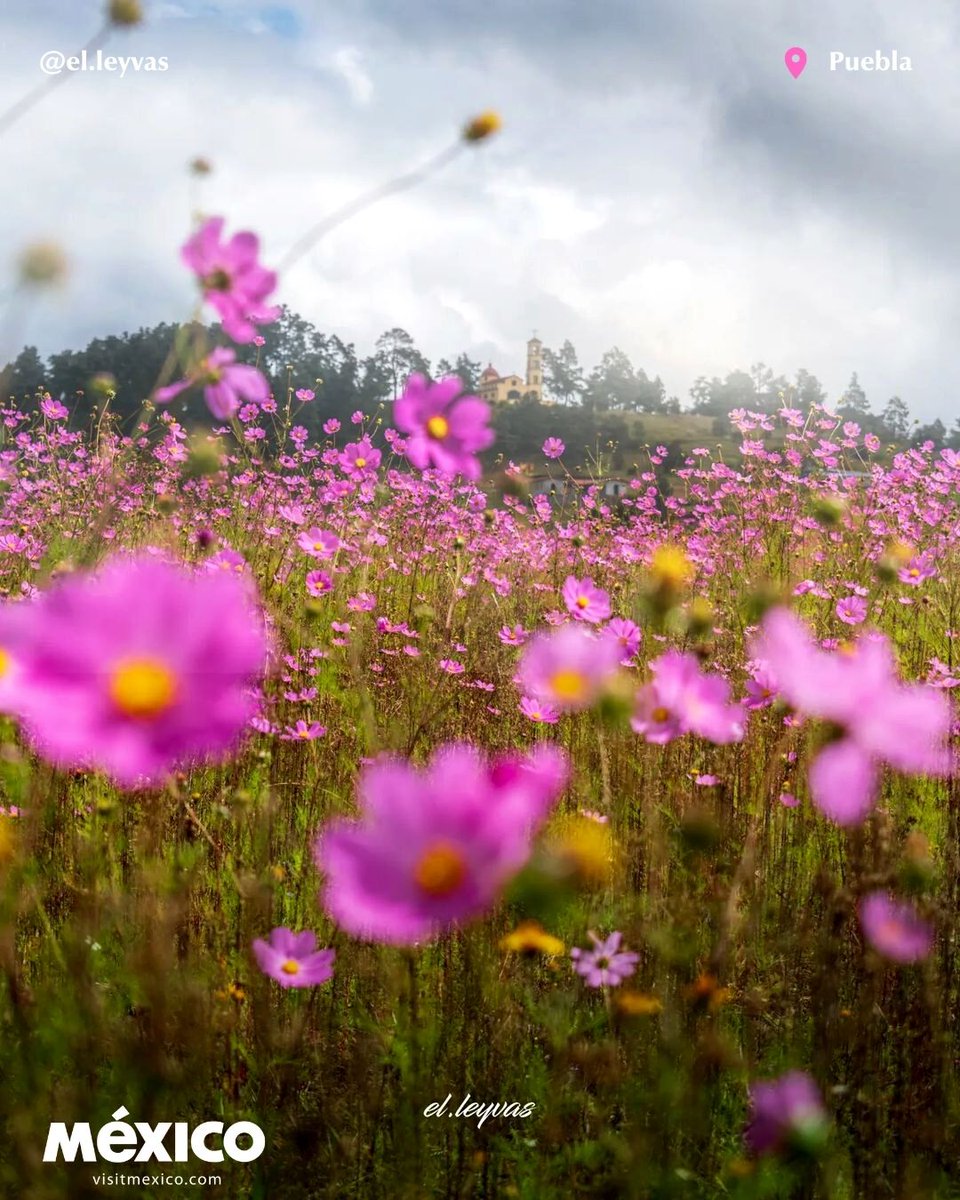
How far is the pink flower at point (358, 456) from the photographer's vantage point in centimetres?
198

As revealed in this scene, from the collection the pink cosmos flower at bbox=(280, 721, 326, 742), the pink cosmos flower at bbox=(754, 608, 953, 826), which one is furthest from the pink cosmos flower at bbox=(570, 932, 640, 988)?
the pink cosmos flower at bbox=(280, 721, 326, 742)

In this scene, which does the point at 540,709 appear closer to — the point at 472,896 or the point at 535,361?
the point at 472,896

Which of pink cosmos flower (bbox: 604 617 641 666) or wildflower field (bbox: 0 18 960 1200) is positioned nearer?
wildflower field (bbox: 0 18 960 1200)

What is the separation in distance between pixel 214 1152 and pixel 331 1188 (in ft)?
0.54

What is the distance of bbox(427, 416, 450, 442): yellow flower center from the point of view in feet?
3.30

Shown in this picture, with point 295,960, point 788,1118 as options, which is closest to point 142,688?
point 788,1118

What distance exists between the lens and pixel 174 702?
1.55ft

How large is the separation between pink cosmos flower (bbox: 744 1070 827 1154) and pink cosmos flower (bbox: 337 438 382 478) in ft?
4.92

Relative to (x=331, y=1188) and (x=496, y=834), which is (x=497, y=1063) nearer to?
(x=331, y=1188)

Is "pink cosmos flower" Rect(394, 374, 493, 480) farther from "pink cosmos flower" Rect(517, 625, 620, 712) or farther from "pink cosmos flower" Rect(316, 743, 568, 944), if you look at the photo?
"pink cosmos flower" Rect(316, 743, 568, 944)

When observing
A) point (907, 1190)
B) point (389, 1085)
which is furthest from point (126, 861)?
point (907, 1190)

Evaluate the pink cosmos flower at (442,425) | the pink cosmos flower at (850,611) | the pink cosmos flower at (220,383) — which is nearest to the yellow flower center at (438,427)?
the pink cosmos flower at (442,425)

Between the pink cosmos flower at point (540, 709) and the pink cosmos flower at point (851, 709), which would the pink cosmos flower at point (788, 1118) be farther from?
the pink cosmos flower at point (540, 709)

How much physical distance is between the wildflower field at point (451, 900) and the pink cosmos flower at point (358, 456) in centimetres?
2
